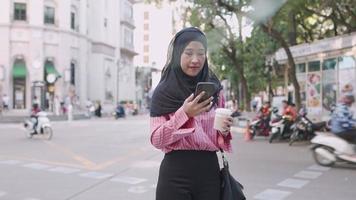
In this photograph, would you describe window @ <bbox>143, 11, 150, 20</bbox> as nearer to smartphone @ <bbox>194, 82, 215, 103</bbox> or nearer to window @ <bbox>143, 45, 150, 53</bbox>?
window @ <bbox>143, 45, 150, 53</bbox>

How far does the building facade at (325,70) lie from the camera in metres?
16.8

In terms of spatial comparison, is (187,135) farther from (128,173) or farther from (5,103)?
(5,103)

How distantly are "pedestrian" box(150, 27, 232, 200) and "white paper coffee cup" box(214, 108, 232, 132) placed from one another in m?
0.02

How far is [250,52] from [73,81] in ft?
76.7

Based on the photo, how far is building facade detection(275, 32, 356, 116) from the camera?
16.8m

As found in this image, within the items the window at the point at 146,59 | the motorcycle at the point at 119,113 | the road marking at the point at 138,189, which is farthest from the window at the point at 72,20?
the window at the point at 146,59

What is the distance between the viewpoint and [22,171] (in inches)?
371

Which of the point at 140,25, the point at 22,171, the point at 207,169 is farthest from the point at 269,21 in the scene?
the point at 140,25

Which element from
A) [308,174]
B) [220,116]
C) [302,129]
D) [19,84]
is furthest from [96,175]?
[19,84]

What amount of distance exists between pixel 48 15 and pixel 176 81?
150 feet

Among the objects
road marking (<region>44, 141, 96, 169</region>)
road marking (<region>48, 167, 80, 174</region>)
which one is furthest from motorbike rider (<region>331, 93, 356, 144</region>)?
road marking (<region>48, 167, 80, 174</region>)

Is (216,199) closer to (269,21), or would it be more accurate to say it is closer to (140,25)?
(269,21)

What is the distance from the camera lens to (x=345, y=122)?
390 inches

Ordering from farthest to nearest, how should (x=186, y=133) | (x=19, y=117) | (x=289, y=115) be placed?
(x=19, y=117), (x=289, y=115), (x=186, y=133)
